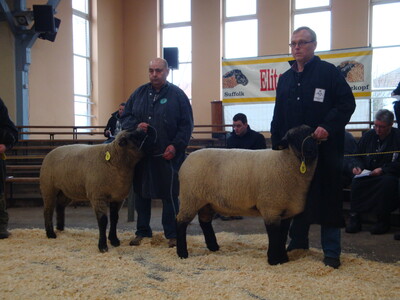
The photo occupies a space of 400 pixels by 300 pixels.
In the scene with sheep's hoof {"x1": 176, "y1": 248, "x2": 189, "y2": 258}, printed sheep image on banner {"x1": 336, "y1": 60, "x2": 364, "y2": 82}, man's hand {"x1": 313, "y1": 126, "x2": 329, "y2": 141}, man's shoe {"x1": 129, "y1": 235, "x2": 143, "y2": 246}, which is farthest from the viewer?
printed sheep image on banner {"x1": 336, "y1": 60, "x2": 364, "y2": 82}

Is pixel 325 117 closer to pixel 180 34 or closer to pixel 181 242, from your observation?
pixel 181 242

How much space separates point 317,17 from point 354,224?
1046 cm

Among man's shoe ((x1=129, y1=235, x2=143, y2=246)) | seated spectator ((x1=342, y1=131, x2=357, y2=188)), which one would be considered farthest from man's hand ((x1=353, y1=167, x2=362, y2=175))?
man's shoe ((x1=129, y1=235, x2=143, y2=246))

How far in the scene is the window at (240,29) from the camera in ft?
47.6

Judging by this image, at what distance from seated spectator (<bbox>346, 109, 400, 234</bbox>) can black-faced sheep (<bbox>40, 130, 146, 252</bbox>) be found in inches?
112

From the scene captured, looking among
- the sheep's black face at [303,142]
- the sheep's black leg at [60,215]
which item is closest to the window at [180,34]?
the sheep's black leg at [60,215]

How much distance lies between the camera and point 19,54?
441 inches

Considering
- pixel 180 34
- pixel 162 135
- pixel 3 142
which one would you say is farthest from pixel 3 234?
pixel 180 34

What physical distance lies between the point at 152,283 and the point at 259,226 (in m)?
2.81

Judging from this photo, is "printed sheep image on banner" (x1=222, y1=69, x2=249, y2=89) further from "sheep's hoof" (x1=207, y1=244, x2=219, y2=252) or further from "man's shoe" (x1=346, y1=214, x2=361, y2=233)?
"sheep's hoof" (x1=207, y1=244, x2=219, y2=252)

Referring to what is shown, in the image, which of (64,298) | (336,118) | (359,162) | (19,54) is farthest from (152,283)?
(19,54)

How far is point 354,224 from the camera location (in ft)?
16.6

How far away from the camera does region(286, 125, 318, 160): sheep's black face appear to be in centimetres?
316

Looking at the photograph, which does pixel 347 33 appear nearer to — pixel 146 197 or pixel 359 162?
pixel 359 162
